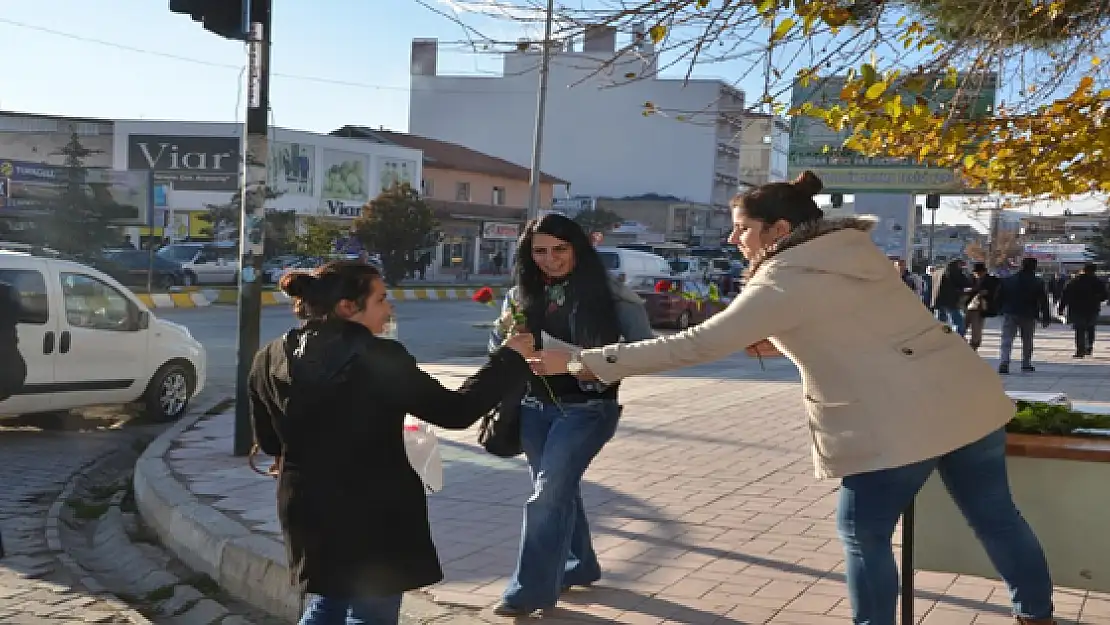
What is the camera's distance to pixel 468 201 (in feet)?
208

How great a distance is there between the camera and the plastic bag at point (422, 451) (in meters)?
3.75

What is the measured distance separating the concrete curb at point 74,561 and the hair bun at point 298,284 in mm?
2434

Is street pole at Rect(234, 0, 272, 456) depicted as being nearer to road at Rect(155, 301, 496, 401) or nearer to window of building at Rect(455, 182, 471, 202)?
road at Rect(155, 301, 496, 401)

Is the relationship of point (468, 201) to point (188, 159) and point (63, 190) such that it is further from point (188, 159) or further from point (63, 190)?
point (63, 190)

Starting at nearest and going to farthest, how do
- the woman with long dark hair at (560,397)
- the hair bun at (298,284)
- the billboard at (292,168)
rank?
the hair bun at (298,284)
the woman with long dark hair at (560,397)
the billboard at (292,168)

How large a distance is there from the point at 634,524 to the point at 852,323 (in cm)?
318

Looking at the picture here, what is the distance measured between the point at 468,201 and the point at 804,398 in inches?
2372

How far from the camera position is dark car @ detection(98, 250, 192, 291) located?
34344mm

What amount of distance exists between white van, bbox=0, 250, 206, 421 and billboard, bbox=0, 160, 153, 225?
2799 centimetres

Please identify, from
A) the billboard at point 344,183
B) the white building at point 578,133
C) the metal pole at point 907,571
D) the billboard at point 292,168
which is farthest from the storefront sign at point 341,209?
the metal pole at point 907,571

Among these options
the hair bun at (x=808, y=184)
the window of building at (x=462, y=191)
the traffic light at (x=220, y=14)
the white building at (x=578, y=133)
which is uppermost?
the white building at (x=578, y=133)

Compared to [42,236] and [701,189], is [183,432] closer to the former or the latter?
[42,236]

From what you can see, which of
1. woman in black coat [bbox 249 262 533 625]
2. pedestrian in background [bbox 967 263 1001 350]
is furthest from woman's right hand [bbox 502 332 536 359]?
pedestrian in background [bbox 967 263 1001 350]

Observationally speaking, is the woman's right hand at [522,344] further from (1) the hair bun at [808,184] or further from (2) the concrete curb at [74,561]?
(2) the concrete curb at [74,561]
